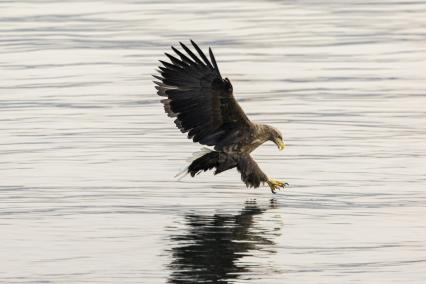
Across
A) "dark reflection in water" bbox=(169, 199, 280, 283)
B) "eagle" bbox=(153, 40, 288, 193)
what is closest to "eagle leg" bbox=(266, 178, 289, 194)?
"eagle" bbox=(153, 40, 288, 193)

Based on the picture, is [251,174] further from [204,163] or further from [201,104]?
[201,104]

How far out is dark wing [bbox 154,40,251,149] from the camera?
47.3ft

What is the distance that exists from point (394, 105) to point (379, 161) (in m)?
3.93

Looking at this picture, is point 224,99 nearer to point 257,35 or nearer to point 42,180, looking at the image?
point 42,180

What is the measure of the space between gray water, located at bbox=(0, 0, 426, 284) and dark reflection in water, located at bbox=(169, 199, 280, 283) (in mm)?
21

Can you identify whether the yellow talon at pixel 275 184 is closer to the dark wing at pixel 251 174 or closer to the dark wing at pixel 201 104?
the dark wing at pixel 251 174

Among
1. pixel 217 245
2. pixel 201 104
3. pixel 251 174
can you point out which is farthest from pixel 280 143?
pixel 217 245

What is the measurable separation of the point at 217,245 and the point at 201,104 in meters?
2.68

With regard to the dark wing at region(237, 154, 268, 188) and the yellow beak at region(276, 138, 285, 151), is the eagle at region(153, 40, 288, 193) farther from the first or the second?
the yellow beak at region(276, 138, 285, 151)

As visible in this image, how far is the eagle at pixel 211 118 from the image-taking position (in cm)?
1438

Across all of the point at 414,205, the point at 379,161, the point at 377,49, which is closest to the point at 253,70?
the point at 377,49

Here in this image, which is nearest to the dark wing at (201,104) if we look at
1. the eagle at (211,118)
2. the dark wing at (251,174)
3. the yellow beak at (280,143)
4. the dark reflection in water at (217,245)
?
the eagle at (211,118)

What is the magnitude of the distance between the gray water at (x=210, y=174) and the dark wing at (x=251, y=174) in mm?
136

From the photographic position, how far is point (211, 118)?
47.7 ft
